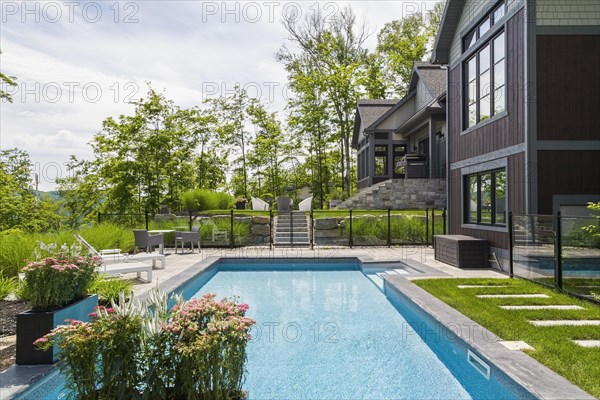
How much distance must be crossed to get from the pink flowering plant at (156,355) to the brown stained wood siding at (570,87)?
296 inches

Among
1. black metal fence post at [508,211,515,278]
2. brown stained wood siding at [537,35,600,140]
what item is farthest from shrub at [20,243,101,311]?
brown stained wood siding at [537,35,600,140]

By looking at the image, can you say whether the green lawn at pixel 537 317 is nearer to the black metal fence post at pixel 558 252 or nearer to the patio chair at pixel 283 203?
the black metal fence post at pixel 558 252

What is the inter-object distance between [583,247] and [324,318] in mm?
4039

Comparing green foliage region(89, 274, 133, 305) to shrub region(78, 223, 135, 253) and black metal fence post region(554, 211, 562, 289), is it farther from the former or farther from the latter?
black metal fence post region(554, 211, 562, 289)

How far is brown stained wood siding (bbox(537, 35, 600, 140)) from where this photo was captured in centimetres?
794

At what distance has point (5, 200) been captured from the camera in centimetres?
1402

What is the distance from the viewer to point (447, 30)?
38.0 ft

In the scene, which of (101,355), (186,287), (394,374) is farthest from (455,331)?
(186,287)

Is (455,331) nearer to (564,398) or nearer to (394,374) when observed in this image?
(394,374)

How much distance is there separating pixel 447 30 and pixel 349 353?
9.82 meters

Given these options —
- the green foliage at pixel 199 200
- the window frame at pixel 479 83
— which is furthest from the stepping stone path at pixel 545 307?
the green foliage at pixel 199 200

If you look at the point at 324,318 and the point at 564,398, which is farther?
the point at 324,318

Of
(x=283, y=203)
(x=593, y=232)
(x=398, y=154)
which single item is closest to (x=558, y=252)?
(x=593, y=232)

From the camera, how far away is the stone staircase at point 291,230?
15.4 meters
